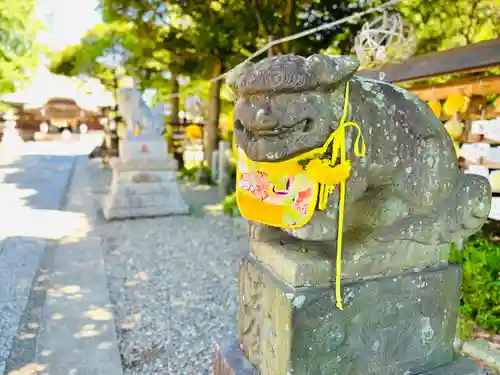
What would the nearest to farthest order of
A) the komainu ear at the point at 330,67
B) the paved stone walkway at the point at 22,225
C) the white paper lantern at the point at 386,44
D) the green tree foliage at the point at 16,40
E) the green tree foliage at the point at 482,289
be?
the komainu ear at the point at 330,67 → the green tree foliage at the point at 482,289 → the paved stone walkway at the point at 22,225 → the white paper lantern at the point at 386,44 → the green tree foliage at the point at 16,40

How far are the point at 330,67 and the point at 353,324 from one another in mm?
897

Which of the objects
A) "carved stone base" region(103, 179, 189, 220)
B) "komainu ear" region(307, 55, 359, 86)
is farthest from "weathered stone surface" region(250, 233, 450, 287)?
→ "carved stone base" region(103, 179, 189, 220)

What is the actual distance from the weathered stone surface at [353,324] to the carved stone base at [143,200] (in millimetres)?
5544

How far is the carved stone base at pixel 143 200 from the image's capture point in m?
6.91

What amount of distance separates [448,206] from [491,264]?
222 centimetres

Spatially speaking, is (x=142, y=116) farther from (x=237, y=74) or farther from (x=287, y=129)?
(x=287, y=129)

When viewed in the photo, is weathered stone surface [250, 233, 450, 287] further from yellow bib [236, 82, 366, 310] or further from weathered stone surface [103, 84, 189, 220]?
weathered stone surface [103, 84, 189, 220]

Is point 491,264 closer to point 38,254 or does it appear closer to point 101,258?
point 101,258

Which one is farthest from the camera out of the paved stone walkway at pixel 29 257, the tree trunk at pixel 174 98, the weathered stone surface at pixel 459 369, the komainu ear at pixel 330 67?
the tree trunk at pixel 174 98

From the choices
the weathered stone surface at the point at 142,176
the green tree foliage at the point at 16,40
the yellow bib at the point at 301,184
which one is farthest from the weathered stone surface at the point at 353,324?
the green tree foliage at the point at 16,40

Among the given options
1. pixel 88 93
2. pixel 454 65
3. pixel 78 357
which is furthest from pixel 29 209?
pixel 88 93

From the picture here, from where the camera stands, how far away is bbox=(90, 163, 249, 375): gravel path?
10.1ft

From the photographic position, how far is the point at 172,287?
13.9 feet

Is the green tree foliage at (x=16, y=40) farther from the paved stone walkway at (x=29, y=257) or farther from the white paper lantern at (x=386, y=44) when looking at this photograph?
the white paper lantern at (x=386, y=44)
